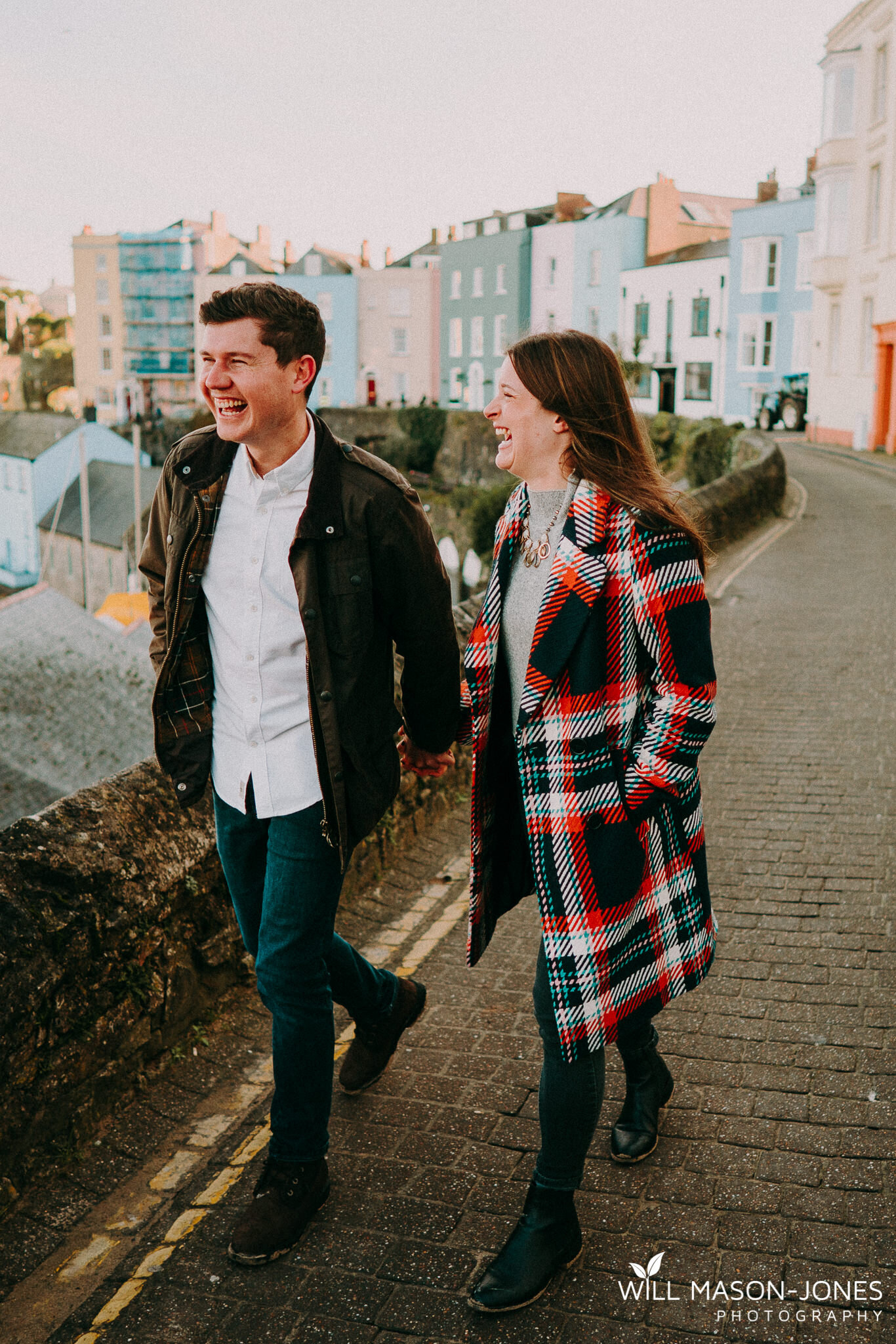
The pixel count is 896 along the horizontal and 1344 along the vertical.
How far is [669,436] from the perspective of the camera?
33.7 m

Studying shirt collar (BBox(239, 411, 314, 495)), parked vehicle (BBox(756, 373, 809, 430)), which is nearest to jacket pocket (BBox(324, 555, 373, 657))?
shirt collar (BBox(239, 411, 314, 495))

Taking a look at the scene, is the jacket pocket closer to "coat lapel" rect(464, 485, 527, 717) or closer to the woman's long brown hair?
"coat lapel" rect(464, 485, 527, 717)

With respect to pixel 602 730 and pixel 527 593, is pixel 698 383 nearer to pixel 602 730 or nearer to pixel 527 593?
pixel 527 593

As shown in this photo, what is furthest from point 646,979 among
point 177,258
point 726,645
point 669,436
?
point 177,258

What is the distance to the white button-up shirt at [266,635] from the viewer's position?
113 inches

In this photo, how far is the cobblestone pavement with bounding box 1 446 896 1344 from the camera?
8.61 feet

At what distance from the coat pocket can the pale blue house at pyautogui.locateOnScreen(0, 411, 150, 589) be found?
56.7 metres

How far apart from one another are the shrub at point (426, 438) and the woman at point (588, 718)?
56280 mm

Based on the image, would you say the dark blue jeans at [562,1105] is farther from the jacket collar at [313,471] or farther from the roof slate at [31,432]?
the roof slate at [31,432]

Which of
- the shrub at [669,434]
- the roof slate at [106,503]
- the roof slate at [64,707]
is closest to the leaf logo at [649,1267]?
the roof slate at [64,707]

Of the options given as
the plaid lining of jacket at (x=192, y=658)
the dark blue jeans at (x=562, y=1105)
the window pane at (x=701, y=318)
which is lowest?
the dark blue jeans at (x=562, y=1105)

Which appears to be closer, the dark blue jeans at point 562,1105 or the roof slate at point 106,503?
the dark blue jeans at point 562,1105

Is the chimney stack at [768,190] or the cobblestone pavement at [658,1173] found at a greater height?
the chimney stack at [768,190]

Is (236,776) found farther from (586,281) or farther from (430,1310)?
(586,281)
